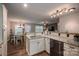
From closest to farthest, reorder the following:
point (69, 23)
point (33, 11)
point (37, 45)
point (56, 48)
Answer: point (33, 11)
point (69, 23)
point (56, 48)
point (37, 45)

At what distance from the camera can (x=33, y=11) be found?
171 centimetres

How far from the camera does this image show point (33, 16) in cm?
180

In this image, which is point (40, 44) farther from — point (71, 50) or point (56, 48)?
point (71, 50)

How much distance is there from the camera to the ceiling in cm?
153

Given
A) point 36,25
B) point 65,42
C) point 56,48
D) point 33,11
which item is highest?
point 33,11

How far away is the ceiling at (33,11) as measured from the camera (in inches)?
60.3

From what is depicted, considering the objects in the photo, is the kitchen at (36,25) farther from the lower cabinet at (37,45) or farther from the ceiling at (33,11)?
the lower cabinet at (37,45)

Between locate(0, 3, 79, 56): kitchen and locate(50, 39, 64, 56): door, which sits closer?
locate(0, 3, 79, 56): kitchen

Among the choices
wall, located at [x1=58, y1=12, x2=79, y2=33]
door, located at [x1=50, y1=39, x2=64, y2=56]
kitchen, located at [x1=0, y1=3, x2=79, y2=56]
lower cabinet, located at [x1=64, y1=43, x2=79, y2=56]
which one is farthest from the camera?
door, located at [x1=50, y1=39, x2=64, y2=56]

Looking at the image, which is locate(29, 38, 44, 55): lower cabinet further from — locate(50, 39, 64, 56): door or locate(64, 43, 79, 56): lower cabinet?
locate(64, 43, 79, 56): lower cabinet

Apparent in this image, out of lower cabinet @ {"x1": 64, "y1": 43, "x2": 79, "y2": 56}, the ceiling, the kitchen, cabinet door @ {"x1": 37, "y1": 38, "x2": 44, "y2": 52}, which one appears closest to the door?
the kitchen

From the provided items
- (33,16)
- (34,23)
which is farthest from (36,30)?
(33,16)

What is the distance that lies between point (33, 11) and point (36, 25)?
334 mm

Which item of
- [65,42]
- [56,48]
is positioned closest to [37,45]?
[56,48]
